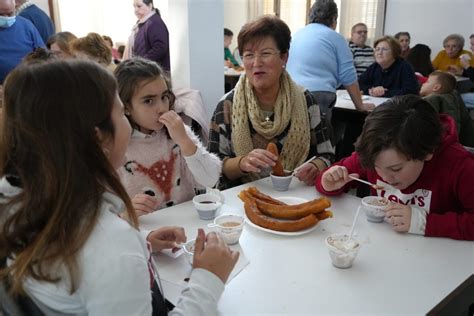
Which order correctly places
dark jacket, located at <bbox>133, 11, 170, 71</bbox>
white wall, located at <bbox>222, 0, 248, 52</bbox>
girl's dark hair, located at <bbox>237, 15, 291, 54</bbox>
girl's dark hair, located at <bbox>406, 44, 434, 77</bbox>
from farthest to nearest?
1. white wall, located at <bbox>222, 0, 248, 52</bbox>
2. girl's dark hair, located at <bbox>406, 44, 434, 77</bbox>
3. dark jacket, located at <bbox>133, 11, 170, 71</bbox>
4. girl's dark hair, located at <bbox>237, 15, 291, 54</bbox>

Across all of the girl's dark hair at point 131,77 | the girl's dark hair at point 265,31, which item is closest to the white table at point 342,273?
the girl's dark hair at point 131,77

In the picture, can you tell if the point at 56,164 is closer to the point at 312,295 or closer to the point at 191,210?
the point at 312,295

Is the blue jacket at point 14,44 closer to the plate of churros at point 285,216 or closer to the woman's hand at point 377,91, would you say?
the plate of churros at point 285,216

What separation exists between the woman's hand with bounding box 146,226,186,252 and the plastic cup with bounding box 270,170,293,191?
0.64m

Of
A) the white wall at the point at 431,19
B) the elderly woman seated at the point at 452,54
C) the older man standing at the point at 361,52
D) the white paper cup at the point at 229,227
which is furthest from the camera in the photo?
the white wall at the point at 431,19

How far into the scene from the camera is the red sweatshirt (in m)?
1.36

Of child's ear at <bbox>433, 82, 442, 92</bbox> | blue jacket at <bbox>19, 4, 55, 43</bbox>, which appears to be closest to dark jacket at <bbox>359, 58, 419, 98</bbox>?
child's ear at <bbox>433, 82, 442, 92</bbox>

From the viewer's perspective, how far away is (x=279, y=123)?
2.11 meters

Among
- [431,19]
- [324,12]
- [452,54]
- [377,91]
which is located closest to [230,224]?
[324,12]

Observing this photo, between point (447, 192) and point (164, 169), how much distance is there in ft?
3.86

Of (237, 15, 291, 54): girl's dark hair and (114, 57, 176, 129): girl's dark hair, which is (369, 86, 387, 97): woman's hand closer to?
(237, 15, 291, 54): girl's dark hair

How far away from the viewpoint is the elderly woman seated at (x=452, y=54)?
6.78 metres

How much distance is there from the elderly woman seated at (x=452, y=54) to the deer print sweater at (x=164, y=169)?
19.8ft

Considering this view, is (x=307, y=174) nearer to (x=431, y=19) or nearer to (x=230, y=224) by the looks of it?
(x=230, y=224)
